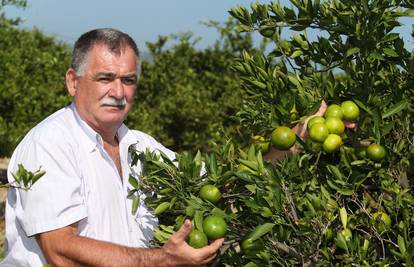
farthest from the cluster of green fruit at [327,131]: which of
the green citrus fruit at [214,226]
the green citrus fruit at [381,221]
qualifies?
the green citrus fruit at [214,226]

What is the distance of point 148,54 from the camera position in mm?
13359

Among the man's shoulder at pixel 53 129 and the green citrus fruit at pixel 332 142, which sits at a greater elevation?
the green citrus fruit at pixel 332 142

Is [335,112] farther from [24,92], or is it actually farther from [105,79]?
[24,92]

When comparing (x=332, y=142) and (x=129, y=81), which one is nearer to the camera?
(x=332, y=142)

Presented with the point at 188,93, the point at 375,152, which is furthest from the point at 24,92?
the point at 375,152

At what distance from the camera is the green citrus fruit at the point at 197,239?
3045 mm

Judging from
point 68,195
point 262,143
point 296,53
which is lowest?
point 68,195

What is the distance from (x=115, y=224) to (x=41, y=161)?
58 centimetres

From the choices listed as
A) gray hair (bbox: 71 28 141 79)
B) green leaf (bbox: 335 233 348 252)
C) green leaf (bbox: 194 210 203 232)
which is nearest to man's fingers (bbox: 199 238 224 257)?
green leaf (bbox: 194 210 203 232)

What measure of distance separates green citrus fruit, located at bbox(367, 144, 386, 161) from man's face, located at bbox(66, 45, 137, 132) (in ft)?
5.46

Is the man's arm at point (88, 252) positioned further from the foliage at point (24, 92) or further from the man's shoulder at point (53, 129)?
the foliage at point (24, 92)

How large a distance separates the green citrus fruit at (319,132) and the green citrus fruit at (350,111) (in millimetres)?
120

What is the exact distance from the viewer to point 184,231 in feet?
10.2

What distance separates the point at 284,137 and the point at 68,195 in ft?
4.17
